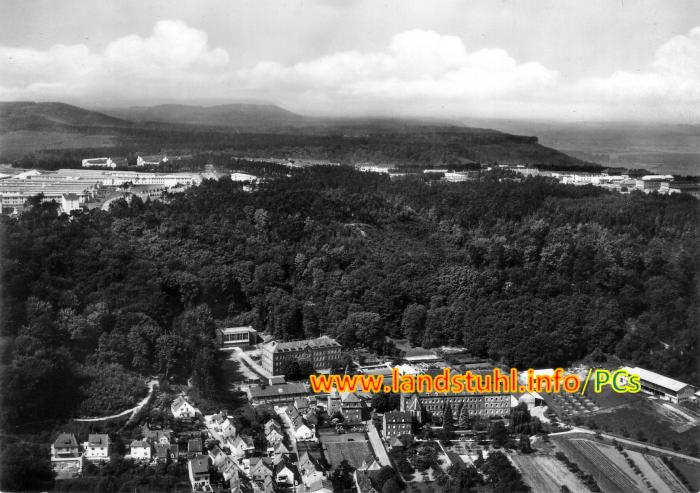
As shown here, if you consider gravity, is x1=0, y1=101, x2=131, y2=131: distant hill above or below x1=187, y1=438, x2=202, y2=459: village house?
above

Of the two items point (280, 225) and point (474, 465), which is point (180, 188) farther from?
point (474, 465)

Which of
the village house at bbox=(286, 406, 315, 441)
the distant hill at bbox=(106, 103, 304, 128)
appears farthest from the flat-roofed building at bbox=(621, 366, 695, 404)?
the distant hill at bbox=(106, 103, 304, 128)

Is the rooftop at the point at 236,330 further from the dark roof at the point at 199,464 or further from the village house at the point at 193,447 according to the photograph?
the dark roof at the point at 199,464

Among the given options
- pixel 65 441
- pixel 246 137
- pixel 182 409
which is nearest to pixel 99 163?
pixel 246 137

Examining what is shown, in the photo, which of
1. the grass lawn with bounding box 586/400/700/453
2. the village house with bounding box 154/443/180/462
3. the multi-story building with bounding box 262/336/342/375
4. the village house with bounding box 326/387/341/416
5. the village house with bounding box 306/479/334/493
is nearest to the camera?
the village house with bounding box 306/479/334/493

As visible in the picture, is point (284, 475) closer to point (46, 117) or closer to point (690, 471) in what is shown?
point (690, 471)

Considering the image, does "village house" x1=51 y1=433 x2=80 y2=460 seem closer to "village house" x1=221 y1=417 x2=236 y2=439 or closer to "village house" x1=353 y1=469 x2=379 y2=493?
"village house" x1=221 y1=417 x2=236 y2=439
